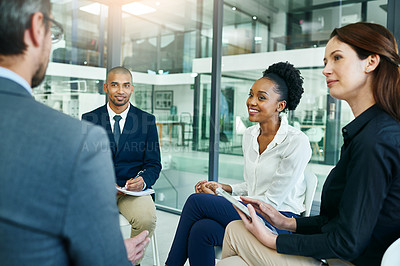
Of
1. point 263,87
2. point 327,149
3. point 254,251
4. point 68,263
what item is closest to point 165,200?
Result: point 327,149

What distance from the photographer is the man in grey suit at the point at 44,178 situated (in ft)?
2.03

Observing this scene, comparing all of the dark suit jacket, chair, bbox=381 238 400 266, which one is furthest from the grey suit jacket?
the dark suit jacket

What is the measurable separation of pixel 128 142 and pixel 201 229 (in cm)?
109

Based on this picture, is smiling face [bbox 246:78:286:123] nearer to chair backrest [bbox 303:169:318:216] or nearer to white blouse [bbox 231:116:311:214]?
white blouse [bbox 231:116:311:214]

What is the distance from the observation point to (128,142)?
259 cm

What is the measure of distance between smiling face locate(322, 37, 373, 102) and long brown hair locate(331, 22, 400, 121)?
3 cm

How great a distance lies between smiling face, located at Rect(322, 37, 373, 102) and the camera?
123 centimetres

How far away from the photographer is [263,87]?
2152mm

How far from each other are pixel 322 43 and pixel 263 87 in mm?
Result: 1576

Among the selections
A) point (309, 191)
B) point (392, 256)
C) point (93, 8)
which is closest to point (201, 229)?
point (309, 191)

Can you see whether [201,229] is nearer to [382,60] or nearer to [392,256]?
[392,256]

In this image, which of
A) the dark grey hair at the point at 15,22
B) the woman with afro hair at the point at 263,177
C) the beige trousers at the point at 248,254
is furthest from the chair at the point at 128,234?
the dark grey hair at the point at 15,22

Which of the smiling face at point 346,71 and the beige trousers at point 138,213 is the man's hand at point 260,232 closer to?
the smiling face at point 346,71

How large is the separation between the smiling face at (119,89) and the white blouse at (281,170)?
1.16 meters
